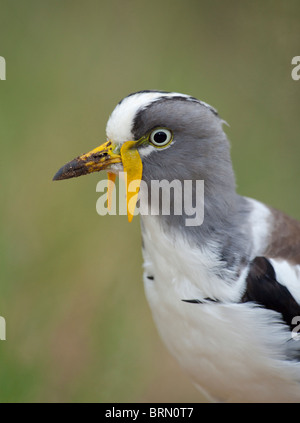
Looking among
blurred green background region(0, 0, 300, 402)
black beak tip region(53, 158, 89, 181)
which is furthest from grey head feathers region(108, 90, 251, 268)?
blurred green background region(0, 0, 300, 402)

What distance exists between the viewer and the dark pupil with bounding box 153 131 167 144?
1.54 m

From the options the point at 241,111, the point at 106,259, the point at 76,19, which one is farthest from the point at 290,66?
the point at 106,259

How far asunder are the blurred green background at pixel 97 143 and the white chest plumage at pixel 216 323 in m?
0.52

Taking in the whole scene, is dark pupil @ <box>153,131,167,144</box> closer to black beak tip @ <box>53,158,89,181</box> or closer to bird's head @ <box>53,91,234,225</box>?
bird's head @ <box>53,91,234,225</box>

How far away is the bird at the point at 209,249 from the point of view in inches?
60.9

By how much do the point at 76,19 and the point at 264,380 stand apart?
182 cm

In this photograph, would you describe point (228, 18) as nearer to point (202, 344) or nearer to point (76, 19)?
point (76, 19)

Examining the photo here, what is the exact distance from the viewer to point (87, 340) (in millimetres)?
2320

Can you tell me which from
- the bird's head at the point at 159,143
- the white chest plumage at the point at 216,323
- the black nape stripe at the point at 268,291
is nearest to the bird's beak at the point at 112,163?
the bird's head at the point at 159,143

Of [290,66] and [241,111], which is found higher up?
[290,66]

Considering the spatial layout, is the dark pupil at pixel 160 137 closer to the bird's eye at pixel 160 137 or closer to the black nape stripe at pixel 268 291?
the bird's eye at pixel 160 137

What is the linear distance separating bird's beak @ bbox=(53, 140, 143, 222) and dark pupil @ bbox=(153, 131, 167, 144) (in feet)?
0.17

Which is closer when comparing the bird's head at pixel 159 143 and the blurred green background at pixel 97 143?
the bird's head at pixel 159 143

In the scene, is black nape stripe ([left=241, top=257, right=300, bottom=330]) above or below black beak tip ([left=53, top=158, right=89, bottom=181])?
below
